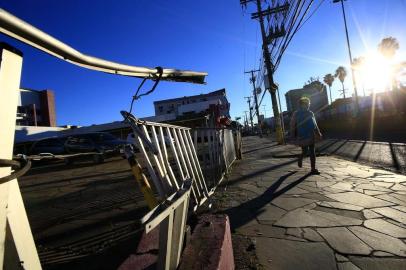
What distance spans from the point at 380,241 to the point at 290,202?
67.3 inches

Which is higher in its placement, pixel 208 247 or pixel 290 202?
pixel 208 247

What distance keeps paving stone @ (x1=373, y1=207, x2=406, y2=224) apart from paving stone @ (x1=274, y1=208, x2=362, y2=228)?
0.41 metres

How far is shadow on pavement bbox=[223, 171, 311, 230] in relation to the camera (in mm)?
4152

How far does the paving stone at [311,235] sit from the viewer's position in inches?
133

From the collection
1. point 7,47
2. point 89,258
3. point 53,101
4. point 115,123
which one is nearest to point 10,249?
point 7,47

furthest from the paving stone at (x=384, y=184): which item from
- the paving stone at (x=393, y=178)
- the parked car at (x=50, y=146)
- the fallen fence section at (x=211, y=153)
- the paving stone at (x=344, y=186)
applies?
the parked car at (x=50, y=146)

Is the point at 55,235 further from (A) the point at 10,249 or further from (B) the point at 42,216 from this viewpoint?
(A) the point at 10,249

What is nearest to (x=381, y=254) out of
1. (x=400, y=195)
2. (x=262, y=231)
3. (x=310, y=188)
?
(x=262, y=231)

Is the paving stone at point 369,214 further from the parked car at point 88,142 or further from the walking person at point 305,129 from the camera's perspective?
the parked car at point 88,142

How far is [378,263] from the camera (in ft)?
9.08

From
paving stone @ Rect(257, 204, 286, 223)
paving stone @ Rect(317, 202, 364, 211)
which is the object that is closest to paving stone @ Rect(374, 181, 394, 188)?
paving stone @ Rect(317, 202, 364, 211)

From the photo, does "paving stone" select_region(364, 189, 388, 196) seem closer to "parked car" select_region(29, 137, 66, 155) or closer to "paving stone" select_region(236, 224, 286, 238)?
"paving stone" select_region(236, 224, 286, 238)

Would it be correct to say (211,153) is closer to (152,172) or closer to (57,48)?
(152,172)

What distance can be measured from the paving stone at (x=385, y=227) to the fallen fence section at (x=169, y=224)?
2.49 m
